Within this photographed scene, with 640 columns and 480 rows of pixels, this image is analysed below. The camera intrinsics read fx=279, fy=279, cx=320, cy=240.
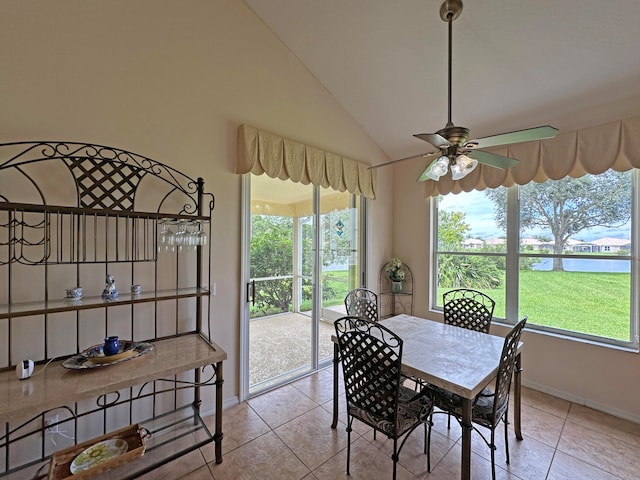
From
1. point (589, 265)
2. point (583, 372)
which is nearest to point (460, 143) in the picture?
point (589, 265)

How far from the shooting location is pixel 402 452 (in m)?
2.04

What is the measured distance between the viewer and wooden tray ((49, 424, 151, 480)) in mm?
1507

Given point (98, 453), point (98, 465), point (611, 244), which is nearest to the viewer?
point (98, 465)

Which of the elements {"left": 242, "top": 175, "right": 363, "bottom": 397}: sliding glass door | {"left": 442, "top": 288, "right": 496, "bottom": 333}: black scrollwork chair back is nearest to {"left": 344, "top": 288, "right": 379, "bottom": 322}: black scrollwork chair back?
{"left": 242, "top": 175, "right": 363, "bottom": 397}: sliding glass door

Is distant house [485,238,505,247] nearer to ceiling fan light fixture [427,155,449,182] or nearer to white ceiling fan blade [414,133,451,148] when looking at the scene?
ceiling fan light fixture [427,155,449,182]

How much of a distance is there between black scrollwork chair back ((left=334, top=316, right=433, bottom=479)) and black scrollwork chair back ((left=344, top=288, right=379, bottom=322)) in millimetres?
1068

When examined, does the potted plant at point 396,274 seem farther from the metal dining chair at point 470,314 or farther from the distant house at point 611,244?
the distant house at point 611,244

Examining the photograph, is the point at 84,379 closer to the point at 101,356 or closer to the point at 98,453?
the point at 101,356

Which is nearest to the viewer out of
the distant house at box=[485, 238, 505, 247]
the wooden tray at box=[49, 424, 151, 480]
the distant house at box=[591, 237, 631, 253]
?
the wooden tray at box=[49, 424, 151, 480]

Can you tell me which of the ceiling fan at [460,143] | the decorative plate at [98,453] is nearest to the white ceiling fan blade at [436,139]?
the ceiling fan at [460,143]

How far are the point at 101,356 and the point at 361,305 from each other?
2209 millimetres

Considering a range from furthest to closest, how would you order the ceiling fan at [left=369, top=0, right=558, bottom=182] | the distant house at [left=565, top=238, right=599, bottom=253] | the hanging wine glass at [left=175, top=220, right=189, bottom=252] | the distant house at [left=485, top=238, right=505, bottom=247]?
the distant house at [left=485, top=238, right=505, bottom=247], the distant house at [left=565, top=238, right=599, bottom=253], the hanging wine glass at [left=175, top=220, right=189, bottom=252], the ceiling fan at [left=369, top=0, right=558, bottom=182]

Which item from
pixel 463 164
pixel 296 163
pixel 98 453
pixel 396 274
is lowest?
pixel 98 453

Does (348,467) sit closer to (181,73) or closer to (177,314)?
(177,314)
